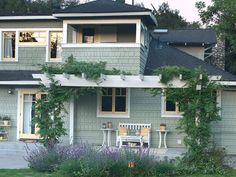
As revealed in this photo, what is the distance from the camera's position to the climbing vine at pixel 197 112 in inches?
555

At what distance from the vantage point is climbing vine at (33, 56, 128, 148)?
15258mm

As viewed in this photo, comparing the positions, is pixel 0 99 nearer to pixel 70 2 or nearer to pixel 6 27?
pixel 6 27

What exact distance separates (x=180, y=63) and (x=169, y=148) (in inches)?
170

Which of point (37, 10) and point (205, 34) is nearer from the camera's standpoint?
point (205, 34)

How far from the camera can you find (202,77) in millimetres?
14539

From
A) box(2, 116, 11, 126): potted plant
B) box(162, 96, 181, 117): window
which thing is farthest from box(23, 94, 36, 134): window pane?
box(162, 96, 181, 117): window

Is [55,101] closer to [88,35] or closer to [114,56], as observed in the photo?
[114,56]

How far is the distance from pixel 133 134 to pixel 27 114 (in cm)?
514

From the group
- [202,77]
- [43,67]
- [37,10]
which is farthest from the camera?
[37,10]

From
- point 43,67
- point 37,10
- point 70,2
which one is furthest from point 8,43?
point 70,2

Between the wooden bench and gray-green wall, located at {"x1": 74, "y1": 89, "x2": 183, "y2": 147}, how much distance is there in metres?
0.27

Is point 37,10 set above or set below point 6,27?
above

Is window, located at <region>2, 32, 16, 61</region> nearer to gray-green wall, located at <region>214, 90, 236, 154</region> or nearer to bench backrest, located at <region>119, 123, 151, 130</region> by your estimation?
bench backrest, located at <region>119, 123, 151, 130</region>

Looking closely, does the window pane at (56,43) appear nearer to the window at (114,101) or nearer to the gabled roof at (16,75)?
the gabled roof at (16,75)
